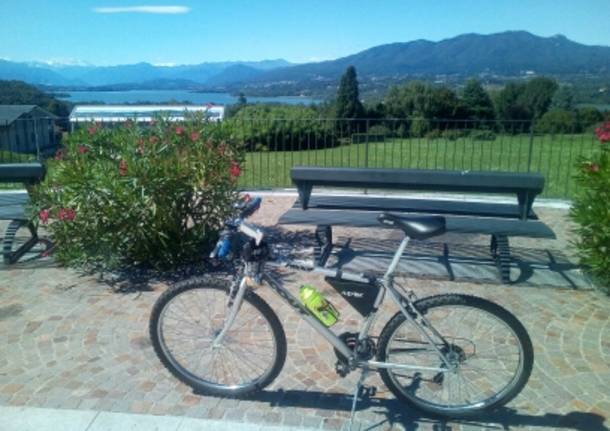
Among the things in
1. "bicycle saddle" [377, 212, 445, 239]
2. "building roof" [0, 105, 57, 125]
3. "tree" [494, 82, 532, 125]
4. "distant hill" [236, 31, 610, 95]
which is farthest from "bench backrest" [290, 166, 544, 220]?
"distant hill" [236, 31, 610, 95]

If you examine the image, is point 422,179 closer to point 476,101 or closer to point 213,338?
point 213,338

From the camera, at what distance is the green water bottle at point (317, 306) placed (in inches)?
123

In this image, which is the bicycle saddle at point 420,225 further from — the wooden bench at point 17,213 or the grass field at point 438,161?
the grass field at point 438,161

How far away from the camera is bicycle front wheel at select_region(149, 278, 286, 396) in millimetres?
3229

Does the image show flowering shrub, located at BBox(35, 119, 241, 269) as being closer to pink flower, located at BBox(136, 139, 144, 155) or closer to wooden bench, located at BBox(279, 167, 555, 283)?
pink flower, located at BBox(136, 139, 144, 155)

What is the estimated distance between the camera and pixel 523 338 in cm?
301

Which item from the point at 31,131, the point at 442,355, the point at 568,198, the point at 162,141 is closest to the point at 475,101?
the point at 568,198

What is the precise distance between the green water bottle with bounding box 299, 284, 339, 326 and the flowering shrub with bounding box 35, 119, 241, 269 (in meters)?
2.70

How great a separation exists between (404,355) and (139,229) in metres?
3.29

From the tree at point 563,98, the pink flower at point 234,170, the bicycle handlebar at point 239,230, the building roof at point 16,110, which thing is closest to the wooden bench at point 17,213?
the pink flower at point 234,170

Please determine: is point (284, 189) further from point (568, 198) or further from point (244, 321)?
point (244, 321)

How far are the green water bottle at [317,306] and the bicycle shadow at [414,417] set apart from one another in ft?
1.93

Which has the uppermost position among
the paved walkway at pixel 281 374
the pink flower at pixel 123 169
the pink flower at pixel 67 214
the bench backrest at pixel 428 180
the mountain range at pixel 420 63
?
the mountain range at pixel 420 63

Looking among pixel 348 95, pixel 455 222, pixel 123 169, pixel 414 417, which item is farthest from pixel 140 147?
pixel 348 95
